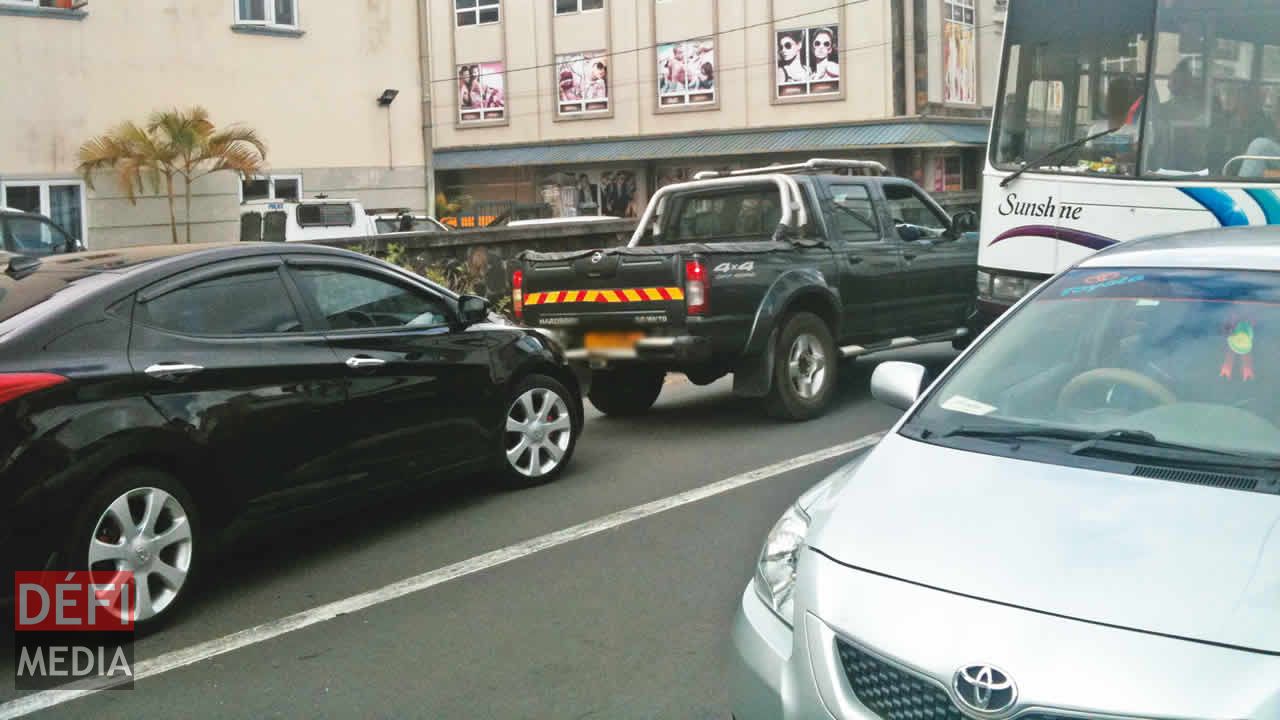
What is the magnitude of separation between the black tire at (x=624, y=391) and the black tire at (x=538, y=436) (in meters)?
2.24

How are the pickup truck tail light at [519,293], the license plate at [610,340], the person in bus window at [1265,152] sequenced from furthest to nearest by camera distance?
the pickup truck tail light at [519,293], the license plate at [610,340], the person in bus window at [1265,152]

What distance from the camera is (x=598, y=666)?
4871mm

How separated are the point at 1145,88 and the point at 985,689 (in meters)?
7.35

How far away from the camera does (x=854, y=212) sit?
35.1ft

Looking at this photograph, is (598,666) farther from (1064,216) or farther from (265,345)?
(1064,216)

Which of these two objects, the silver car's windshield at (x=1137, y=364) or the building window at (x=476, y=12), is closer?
the silver car's windshield at (x=1137, y=364)

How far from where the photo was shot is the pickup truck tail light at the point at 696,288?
9.21m

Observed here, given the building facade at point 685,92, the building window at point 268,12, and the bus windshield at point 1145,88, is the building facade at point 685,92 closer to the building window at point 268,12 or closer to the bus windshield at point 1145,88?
the building window at point 268,12

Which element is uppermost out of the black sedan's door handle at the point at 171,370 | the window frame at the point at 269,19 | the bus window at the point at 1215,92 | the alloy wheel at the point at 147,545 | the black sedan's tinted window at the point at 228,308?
the window frame at the point at 269,19

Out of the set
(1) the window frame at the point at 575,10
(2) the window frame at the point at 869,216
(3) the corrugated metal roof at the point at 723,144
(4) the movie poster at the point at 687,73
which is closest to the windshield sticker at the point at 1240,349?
(2) the window frame at the point at 869,216

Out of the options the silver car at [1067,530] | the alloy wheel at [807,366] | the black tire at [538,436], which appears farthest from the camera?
the alloy wheel at [807,366]

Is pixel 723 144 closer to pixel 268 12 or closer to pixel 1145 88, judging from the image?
pixel 268 12

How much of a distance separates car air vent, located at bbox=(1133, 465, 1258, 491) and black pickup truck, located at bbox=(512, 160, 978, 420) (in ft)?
19.4
